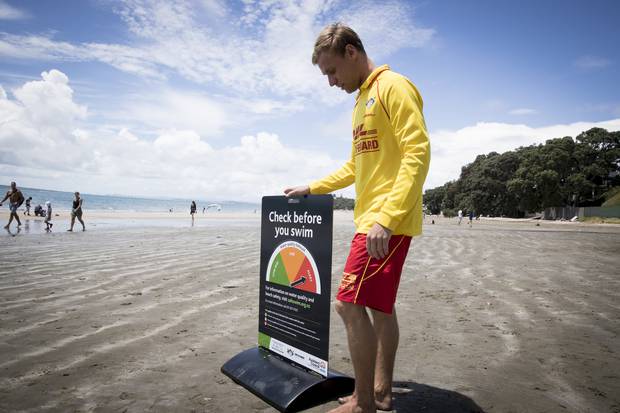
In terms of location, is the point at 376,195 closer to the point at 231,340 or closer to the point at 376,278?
the point at 376,278

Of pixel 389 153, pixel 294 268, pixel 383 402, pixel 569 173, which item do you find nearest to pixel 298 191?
pixel 294 268

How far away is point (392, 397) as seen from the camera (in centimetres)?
247

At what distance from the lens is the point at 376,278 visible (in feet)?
6.67

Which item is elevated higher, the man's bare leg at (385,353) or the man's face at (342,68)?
the man's face at (342,68)

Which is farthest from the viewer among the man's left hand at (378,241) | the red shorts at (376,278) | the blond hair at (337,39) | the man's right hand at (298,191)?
the man's right hand at (298,191)

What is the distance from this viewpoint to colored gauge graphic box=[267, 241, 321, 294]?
2500 mm

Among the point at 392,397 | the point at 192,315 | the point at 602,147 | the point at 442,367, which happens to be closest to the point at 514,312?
the point at 442,367

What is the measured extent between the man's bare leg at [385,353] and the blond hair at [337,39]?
66.1 inches

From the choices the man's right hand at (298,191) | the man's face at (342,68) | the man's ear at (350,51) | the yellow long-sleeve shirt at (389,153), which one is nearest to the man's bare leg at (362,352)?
the yellow long-sleeve shirt at (389,153)

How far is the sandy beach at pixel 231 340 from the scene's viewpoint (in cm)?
247

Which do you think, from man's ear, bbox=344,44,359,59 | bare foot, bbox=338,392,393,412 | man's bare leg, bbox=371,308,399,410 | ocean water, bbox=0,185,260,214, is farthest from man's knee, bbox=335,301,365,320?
ocean water, bbox=0,185,260,214

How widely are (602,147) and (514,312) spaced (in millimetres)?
71681

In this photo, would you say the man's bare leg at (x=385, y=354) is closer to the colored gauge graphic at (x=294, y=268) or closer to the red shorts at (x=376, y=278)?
the red shorts at (x=376, y=278)

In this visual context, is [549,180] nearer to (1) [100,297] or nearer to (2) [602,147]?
(2) [602,147]
